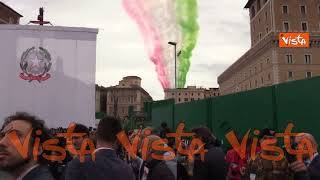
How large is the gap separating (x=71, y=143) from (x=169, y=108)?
850 cm

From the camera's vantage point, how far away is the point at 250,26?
100000 millimetres

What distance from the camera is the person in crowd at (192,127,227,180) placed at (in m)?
5.88

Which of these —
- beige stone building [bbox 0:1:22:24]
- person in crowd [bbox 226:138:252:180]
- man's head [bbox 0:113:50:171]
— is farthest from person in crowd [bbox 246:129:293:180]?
beige stone building [bbox 0:1:22:24]

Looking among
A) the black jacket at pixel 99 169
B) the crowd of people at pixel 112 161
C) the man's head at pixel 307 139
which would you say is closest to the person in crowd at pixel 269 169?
the crowd of people at pixel 112 161

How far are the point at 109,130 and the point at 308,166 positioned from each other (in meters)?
2.41

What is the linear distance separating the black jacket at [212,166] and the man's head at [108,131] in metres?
2.86

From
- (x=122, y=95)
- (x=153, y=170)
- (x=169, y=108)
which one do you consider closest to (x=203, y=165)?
(x=153, y=170)

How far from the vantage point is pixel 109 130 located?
3.24 metres

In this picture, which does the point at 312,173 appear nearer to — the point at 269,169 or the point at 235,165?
the point at 269,169

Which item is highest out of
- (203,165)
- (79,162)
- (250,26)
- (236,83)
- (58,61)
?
(250,26)

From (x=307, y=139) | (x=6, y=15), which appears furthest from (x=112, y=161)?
(x=6, y=15)

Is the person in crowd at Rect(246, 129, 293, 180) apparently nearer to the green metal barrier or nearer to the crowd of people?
the crowd of people

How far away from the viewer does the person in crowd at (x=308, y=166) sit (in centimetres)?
426

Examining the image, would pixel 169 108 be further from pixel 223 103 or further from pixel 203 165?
pixel 203 165
